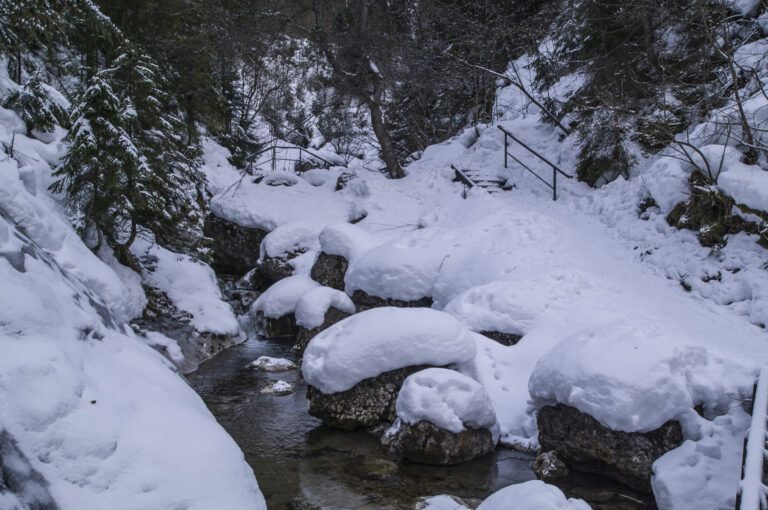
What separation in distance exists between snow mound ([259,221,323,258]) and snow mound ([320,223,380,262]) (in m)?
1.60

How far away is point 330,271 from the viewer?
41.9 ft

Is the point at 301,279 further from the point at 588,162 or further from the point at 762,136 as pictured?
the point at 762,136

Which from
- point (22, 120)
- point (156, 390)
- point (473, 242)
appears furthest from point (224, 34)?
point (156, 390)

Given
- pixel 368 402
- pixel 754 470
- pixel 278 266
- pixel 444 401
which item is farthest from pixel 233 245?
pixel 754 470

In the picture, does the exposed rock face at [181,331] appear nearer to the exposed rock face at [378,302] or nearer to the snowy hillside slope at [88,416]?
the exposed rock face at [378,302]

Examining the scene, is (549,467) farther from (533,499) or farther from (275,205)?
(275,205)

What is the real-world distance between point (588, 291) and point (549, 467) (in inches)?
146

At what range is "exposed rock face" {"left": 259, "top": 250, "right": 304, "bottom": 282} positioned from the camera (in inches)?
558

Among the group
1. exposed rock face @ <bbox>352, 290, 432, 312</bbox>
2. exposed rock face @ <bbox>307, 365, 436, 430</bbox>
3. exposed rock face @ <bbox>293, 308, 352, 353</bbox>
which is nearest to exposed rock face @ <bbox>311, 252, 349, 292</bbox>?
exposed rock face @ <bbox>352, 290, 432, 312</bbox>

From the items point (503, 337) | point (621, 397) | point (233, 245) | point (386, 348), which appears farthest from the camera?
point (233, 245)

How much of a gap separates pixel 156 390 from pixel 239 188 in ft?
47.3

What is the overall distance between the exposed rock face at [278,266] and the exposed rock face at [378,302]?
3.33 metres

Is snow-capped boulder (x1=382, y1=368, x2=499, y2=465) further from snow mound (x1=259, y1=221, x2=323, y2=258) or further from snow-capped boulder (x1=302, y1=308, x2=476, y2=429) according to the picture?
snow mound (x1=259, y1=221, x2=323, y2=258)

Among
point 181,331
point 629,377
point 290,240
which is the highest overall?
point 629,377
